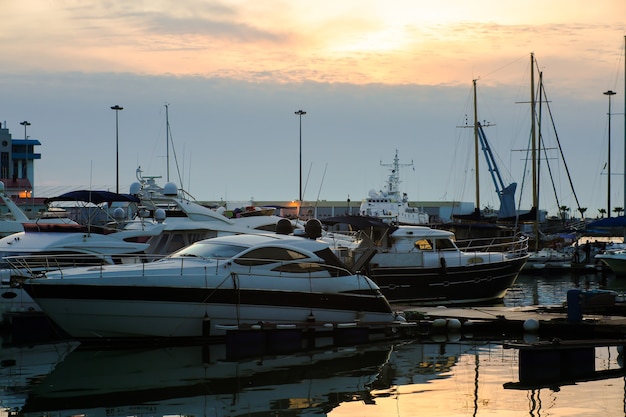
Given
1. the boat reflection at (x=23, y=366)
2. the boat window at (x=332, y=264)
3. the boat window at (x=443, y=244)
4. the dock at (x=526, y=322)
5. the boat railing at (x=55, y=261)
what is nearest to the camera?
the boat reflection at (x=23, y=366)

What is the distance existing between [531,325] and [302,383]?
327 inches

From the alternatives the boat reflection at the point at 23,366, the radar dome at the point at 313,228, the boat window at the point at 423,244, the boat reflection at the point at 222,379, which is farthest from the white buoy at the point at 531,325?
the boat reflection at the point at 23,366

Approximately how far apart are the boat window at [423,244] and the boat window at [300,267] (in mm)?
11048

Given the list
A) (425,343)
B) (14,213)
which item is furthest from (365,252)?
(14,213)

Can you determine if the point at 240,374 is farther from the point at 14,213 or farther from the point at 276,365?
the point at 14,213

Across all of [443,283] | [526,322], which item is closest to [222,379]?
[526,322]

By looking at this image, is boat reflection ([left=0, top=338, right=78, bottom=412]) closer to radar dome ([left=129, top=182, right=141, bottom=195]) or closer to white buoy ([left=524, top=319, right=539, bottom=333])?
white buoy ([left=524, top=319, right=539, bottom=333])

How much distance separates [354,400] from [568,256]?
154ft

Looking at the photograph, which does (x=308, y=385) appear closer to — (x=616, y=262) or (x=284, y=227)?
(x=284, y=227)

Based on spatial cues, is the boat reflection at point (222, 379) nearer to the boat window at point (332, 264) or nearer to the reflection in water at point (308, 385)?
the reflection in water at point (308, 385)

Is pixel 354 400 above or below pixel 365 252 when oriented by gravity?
below

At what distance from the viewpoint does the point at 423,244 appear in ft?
123

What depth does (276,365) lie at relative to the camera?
77.5ft

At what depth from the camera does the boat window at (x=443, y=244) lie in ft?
123
